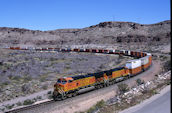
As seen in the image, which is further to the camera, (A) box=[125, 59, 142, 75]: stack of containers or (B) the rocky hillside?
(B) the rocky hillside

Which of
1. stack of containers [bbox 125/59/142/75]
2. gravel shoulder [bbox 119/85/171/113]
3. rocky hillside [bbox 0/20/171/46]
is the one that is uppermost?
rocky hillside [bbox 0/20/171/46]

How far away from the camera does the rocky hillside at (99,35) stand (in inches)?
5078

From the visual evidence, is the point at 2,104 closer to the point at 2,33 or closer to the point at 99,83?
the point at 99,83

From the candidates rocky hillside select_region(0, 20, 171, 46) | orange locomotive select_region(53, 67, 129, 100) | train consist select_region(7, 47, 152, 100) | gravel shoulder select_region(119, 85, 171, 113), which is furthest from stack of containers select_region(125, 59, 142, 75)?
rocky hillside select_region(0, 20, 171, 46)

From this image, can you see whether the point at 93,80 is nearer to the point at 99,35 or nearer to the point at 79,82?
the point at 79,82

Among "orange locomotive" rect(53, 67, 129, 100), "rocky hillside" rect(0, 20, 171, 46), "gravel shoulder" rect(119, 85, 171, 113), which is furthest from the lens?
"rocky hillside" rect(0, 20, 171, 46)

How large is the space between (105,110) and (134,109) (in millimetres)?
2406

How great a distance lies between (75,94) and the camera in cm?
2258

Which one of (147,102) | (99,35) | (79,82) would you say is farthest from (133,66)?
(99,35)

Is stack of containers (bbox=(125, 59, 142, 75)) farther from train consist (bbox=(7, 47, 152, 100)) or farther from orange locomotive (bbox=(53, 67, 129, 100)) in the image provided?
orange locomotive (bbox=(53, 67, 129, 100))

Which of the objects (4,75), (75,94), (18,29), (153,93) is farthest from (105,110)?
(18,29)

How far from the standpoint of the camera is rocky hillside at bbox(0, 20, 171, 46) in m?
129

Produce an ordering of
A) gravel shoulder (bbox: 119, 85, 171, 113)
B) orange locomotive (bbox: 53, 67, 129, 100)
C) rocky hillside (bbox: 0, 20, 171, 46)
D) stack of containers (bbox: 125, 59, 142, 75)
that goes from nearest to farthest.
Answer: gravel shoulder (bbox: 119, 85, 171, 113), orange locomotive (bbox: 53, 67, 129, 100), stack of containers (bbox: 125, 59, 142, 75), rocky hillside (bbox: 0, 20, 171, 46)

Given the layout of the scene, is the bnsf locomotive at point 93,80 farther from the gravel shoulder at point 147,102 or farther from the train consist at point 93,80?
the gravel shoulder at point 147,102
